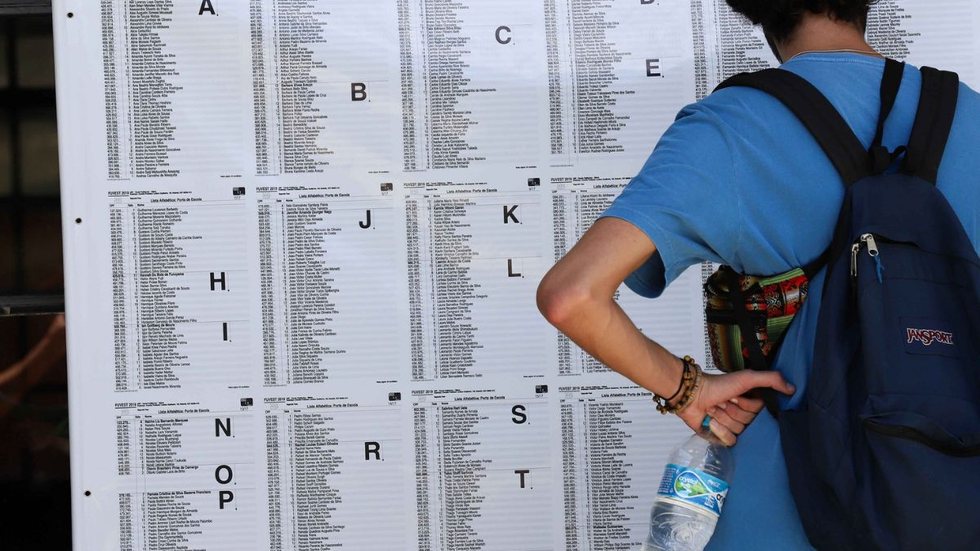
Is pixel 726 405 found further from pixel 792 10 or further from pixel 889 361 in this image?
pixel 792 10

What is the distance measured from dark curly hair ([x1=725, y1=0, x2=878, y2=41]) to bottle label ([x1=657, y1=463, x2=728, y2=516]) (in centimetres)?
47

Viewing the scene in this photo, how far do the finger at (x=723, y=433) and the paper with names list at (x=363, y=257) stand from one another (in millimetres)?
960

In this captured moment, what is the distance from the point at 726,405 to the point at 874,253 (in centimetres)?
23

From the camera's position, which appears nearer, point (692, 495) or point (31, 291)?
point (692, 495)

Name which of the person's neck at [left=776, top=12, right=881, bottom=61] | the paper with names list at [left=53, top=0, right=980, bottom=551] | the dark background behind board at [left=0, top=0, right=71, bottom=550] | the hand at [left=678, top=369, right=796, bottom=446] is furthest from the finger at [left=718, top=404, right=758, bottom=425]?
the dark background behind board at [left=0, top=0, right=71, bottom=550]

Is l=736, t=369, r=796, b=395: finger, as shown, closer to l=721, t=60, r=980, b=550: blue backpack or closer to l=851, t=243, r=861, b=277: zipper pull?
l=721, t=60, r=980, b=550: blue backpack

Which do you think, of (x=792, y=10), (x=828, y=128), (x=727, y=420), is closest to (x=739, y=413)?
(x=727, y=420)

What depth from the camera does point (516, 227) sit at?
208 cm

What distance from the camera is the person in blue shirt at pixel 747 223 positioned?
0.99m

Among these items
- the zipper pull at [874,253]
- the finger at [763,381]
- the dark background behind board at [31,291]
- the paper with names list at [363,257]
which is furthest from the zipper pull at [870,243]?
the dark background behind board at [31,291]

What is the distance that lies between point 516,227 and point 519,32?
1.22 feet

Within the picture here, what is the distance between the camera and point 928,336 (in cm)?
96

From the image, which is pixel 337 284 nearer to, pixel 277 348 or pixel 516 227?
pixel 277 348

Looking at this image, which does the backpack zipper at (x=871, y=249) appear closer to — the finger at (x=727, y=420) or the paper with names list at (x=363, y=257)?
the finger at (x=727, y=420)
